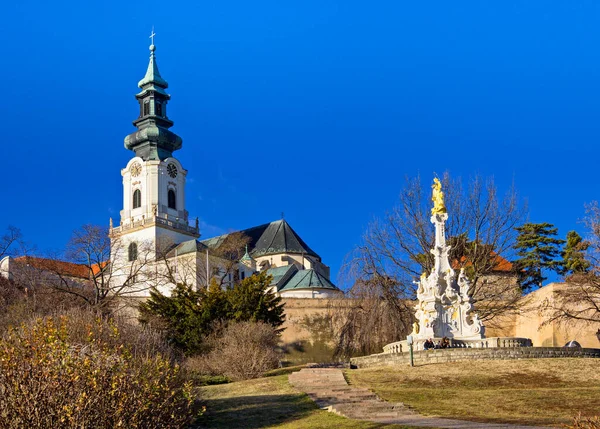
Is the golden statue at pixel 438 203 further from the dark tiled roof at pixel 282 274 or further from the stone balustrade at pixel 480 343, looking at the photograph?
the dark tiled roof at pixel 282 274

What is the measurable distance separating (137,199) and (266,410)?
6058 centimetres

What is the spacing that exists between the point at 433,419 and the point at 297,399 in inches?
184

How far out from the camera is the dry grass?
1977 centimetres

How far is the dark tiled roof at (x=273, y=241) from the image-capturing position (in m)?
76.1

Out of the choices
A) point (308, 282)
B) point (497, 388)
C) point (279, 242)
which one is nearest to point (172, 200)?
point (279, 242)

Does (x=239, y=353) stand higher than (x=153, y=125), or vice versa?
(x=153, y=125)

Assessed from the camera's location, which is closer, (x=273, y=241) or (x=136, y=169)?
(x=273, y=241)

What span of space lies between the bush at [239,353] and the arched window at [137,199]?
144 feet

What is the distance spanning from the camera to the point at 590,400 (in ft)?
68.2

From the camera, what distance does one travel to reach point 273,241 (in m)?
77.1

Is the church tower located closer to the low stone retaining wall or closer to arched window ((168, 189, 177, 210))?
arched window ((168, 189, 177, 210))

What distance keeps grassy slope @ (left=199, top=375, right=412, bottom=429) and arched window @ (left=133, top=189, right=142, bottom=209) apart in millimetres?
55220

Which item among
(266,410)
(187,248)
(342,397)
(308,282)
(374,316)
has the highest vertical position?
(187,248)

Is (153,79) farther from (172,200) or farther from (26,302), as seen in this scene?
(26,302)
